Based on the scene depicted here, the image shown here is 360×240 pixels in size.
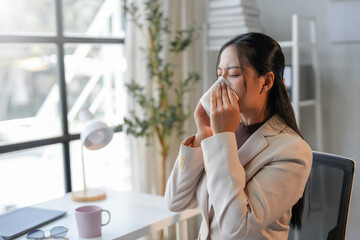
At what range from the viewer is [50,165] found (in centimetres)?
254

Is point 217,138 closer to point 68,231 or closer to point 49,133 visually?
point 68,231

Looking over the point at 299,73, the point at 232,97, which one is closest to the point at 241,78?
the point at 232,97

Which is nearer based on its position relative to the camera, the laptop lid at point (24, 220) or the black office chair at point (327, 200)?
the black office chair at point (327, 200)

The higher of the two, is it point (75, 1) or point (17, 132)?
point (75, 1)

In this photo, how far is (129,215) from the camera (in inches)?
67.7

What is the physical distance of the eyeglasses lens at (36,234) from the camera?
1.44 meters

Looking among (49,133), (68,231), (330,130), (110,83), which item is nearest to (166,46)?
(110,83)

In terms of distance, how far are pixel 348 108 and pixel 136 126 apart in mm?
1252

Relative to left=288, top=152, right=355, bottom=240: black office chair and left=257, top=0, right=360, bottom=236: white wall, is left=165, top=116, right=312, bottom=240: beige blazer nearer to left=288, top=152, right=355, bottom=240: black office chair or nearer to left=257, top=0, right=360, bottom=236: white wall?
left=288, top=152, right=355, bottom=240: black office chair

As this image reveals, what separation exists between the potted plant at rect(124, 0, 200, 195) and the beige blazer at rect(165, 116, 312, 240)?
4.45ft

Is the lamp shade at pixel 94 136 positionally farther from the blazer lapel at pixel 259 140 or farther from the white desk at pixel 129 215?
the blazer lapel at pixel 259 140

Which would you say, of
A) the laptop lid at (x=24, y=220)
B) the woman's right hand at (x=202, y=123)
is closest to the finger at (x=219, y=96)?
the woman's right hand at (x=202, y=123)

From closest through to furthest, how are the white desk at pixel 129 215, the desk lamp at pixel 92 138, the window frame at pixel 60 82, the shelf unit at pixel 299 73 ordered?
the white desk at pixel 129 215 → the desk lamp at pixel 92 138 → the window frame at pixel 60 82 → the shelf unit at pixel 299 73

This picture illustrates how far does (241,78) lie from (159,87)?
4.79 ft
